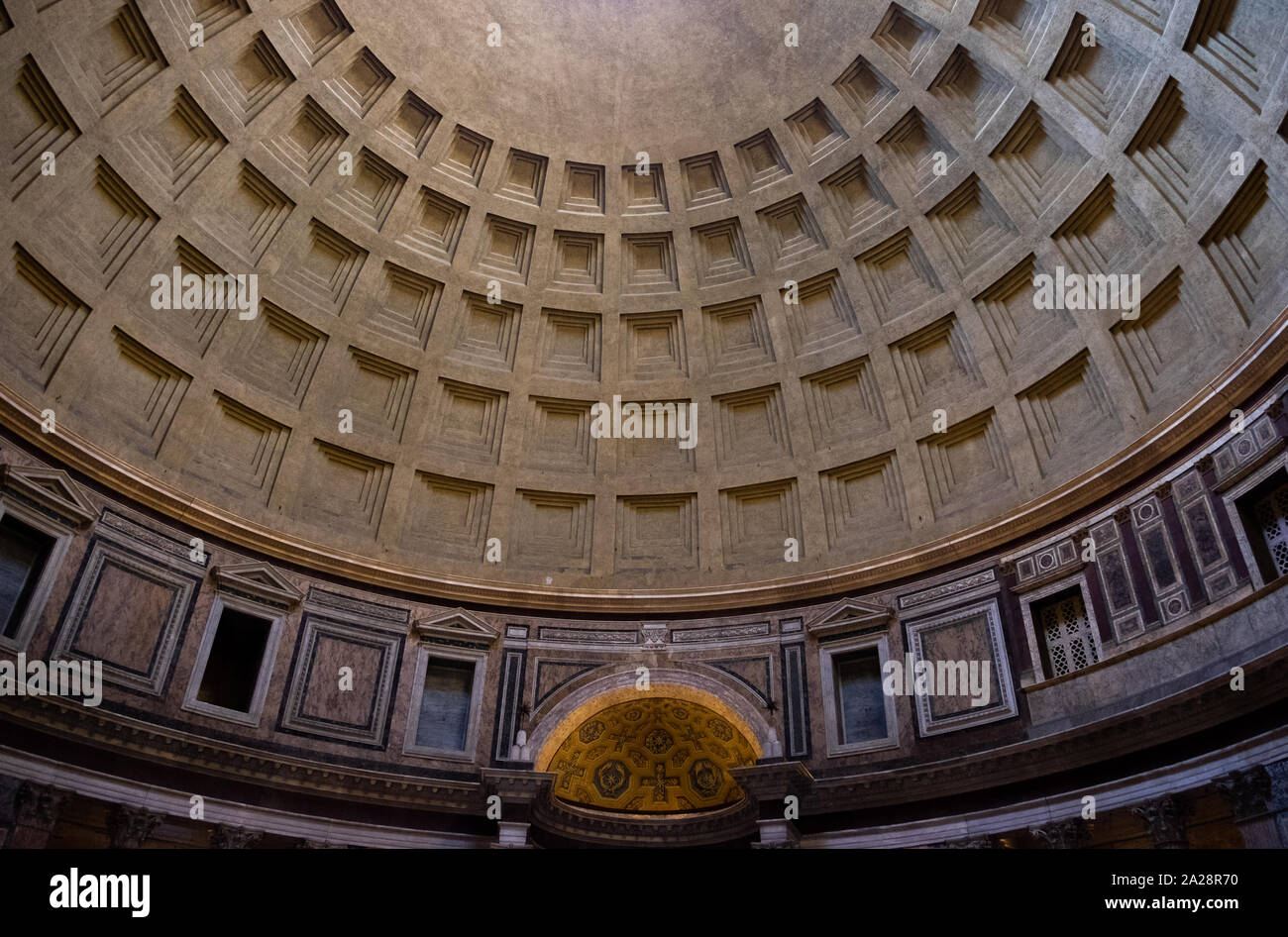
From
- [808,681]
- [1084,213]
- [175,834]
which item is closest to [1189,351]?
[1084,213]

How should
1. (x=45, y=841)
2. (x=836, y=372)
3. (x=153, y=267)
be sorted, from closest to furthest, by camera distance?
(x=45, y=841) → (x=153, y=267) → (x=836, y=372)

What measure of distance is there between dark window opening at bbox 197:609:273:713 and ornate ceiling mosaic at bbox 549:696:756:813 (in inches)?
279

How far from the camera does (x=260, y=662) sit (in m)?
20.4

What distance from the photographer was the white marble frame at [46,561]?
17.1 metres

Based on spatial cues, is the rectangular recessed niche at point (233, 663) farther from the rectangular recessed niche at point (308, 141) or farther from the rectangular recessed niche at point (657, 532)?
the rectangular recessed niche at point (308, 141)

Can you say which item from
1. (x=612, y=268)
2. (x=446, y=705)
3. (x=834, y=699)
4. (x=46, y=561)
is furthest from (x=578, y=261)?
(x=46, y=561)

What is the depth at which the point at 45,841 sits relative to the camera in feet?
51.9

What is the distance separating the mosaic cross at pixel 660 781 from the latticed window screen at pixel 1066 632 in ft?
30.2

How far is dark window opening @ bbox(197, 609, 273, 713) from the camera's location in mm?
19922

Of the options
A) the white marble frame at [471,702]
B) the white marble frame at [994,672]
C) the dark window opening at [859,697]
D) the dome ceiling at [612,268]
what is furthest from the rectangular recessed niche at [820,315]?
the white marble frame at [471,702]

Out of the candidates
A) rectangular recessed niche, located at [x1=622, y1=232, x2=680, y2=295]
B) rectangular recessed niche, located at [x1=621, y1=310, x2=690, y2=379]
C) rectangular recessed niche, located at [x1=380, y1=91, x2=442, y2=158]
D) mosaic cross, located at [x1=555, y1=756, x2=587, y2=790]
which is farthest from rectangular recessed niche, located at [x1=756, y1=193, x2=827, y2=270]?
mosaic cross, located at [x1=555, y1=756, x2=587, y2=790]
